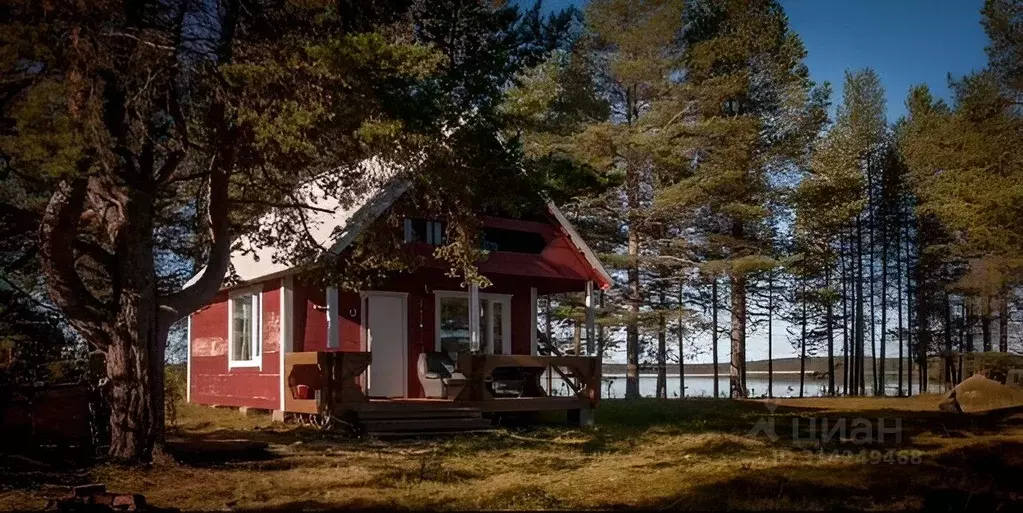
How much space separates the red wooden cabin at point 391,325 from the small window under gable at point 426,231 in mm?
32

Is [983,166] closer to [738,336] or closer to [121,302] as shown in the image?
[738,336]

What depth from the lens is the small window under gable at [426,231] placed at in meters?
17.7

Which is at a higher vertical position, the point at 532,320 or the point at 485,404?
the point at 532,320

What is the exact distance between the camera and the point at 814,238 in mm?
34156

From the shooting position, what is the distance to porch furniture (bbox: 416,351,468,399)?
16.7 m

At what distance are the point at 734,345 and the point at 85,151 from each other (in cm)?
2520

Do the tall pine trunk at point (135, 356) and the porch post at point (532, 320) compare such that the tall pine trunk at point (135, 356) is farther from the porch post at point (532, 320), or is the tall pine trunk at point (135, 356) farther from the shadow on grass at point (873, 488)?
the porch post at point (532, 320)

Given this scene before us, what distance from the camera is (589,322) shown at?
19094mm

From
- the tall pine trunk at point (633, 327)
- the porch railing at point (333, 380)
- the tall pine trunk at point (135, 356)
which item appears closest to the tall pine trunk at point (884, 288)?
the tall pine trunk at point (633, 327)

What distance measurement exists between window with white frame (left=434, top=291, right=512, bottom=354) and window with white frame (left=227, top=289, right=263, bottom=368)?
3.79m

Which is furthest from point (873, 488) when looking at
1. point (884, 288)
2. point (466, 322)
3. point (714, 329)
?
point (884, 288)

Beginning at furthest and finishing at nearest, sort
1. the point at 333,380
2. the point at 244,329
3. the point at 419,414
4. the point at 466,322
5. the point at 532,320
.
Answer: the point at 532,320 → the point at 244,329 → the point at 466,322 → the point at 419,414 → the point at 333,380

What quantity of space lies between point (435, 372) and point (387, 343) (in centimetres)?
129
